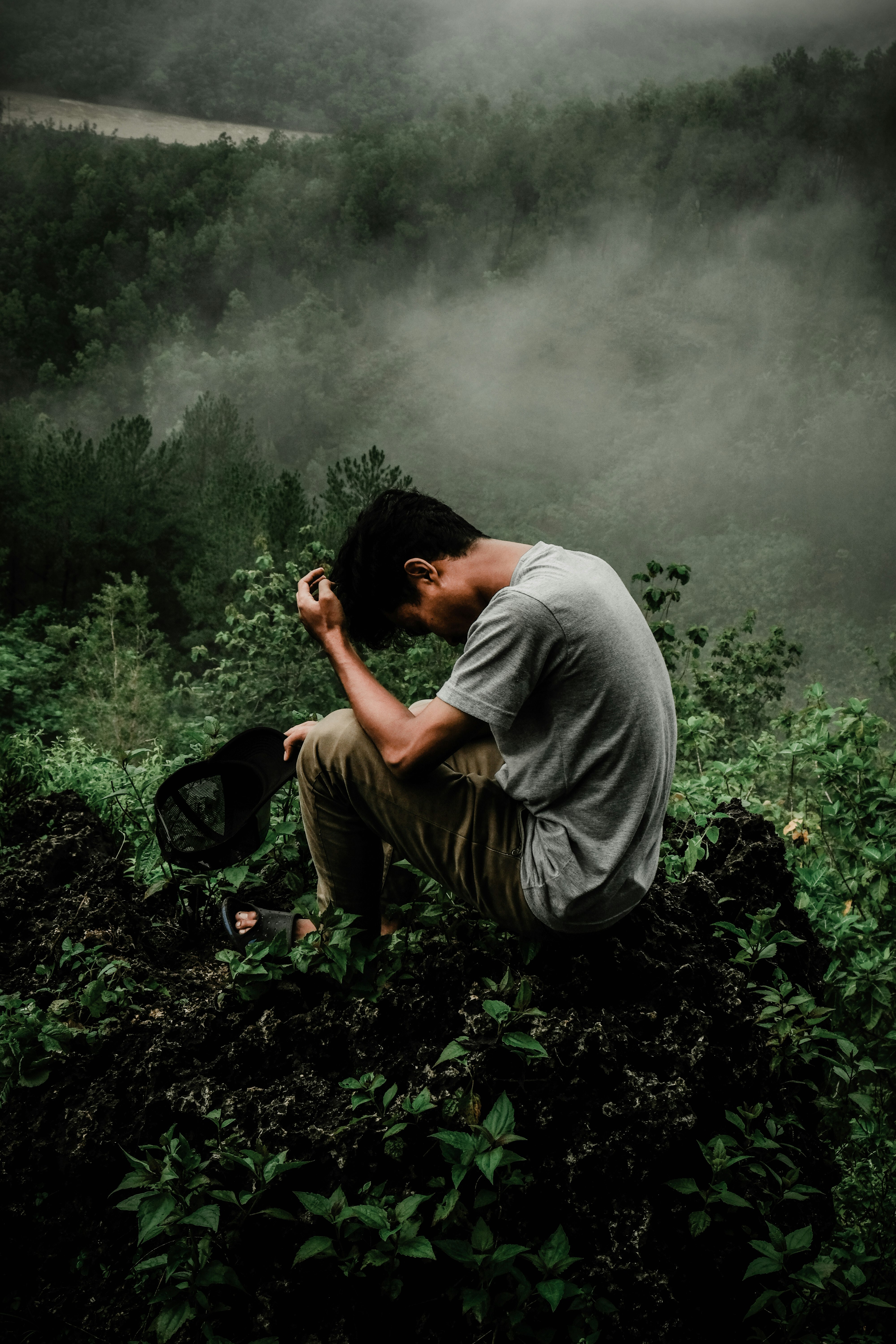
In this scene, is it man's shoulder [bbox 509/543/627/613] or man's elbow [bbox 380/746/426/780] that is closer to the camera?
man's shoulder [bbox 509/543/627/613]

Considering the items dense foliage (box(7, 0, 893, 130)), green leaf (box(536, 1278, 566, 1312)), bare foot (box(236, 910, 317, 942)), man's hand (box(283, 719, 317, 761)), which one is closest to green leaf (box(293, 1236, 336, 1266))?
green leaf (box(536, 1278, 566, 1312))

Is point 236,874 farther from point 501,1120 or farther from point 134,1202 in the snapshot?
point 501,1120

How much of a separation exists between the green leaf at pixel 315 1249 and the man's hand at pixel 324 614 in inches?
44.0

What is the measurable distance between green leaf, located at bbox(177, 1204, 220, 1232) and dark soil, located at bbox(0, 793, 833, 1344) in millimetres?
147

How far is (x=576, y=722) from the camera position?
158 centimetres

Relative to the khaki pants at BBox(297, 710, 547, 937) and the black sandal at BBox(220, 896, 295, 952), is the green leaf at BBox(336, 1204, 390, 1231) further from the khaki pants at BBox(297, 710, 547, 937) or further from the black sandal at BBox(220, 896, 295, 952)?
the black sandal at BBox(220, 896, 295, 952)

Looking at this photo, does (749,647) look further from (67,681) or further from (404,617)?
(67,681)

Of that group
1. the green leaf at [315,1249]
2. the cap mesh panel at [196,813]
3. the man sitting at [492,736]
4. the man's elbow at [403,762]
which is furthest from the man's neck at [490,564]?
the green leaf at [315,1249]

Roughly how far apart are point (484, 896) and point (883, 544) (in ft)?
110

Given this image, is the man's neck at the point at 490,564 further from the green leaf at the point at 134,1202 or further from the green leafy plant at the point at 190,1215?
the green leaf at the point at 134,1202

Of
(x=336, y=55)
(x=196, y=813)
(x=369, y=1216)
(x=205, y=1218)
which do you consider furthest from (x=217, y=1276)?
(x=336, y=55)

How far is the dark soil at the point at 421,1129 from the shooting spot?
55.6 inches

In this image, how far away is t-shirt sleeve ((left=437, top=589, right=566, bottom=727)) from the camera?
4.99ft

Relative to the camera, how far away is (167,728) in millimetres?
10531
